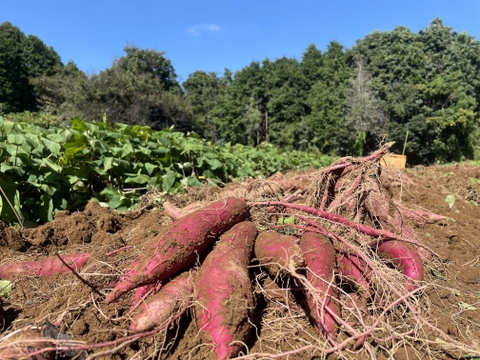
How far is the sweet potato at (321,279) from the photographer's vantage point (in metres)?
1.89

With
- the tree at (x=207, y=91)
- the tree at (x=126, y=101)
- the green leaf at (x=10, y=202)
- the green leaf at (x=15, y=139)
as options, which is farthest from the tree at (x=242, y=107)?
the green leaf at (x=10, y=202)

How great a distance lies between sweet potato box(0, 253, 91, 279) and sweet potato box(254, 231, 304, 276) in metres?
1.29

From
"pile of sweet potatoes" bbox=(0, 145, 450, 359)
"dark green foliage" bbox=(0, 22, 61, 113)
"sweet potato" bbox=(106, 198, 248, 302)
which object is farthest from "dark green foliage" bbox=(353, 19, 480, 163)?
"dark green foliage" bbox=(0, 22, 61, 113)

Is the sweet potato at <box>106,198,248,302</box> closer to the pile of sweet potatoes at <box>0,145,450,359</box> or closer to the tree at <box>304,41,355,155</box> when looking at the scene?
the pile of sweet potatoes at <box>0,145,450,359</box>

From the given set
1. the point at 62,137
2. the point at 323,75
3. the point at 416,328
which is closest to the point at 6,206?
the point at 62,137

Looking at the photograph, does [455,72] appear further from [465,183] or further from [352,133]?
[465,183]

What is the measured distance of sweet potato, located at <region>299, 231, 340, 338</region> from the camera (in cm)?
189

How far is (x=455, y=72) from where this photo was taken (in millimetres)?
36375

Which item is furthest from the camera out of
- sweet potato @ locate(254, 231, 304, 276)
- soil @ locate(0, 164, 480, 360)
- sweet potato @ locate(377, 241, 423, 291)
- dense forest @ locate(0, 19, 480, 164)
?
dense forest @ locate(0, 19, 480, 164)

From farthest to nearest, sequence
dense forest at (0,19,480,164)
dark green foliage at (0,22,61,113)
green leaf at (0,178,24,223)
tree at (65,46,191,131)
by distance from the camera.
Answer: dark green foliage at (0,22,61,113), dense forest at (0,19,480,164), tree at (65,46,191,131), green leaf at (0,178,24,223)

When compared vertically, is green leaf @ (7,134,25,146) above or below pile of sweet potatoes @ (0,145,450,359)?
above

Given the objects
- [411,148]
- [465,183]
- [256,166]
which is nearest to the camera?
[465,183]

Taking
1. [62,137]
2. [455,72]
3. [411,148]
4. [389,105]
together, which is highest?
[455,72]

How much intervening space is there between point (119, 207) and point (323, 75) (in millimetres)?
45182
